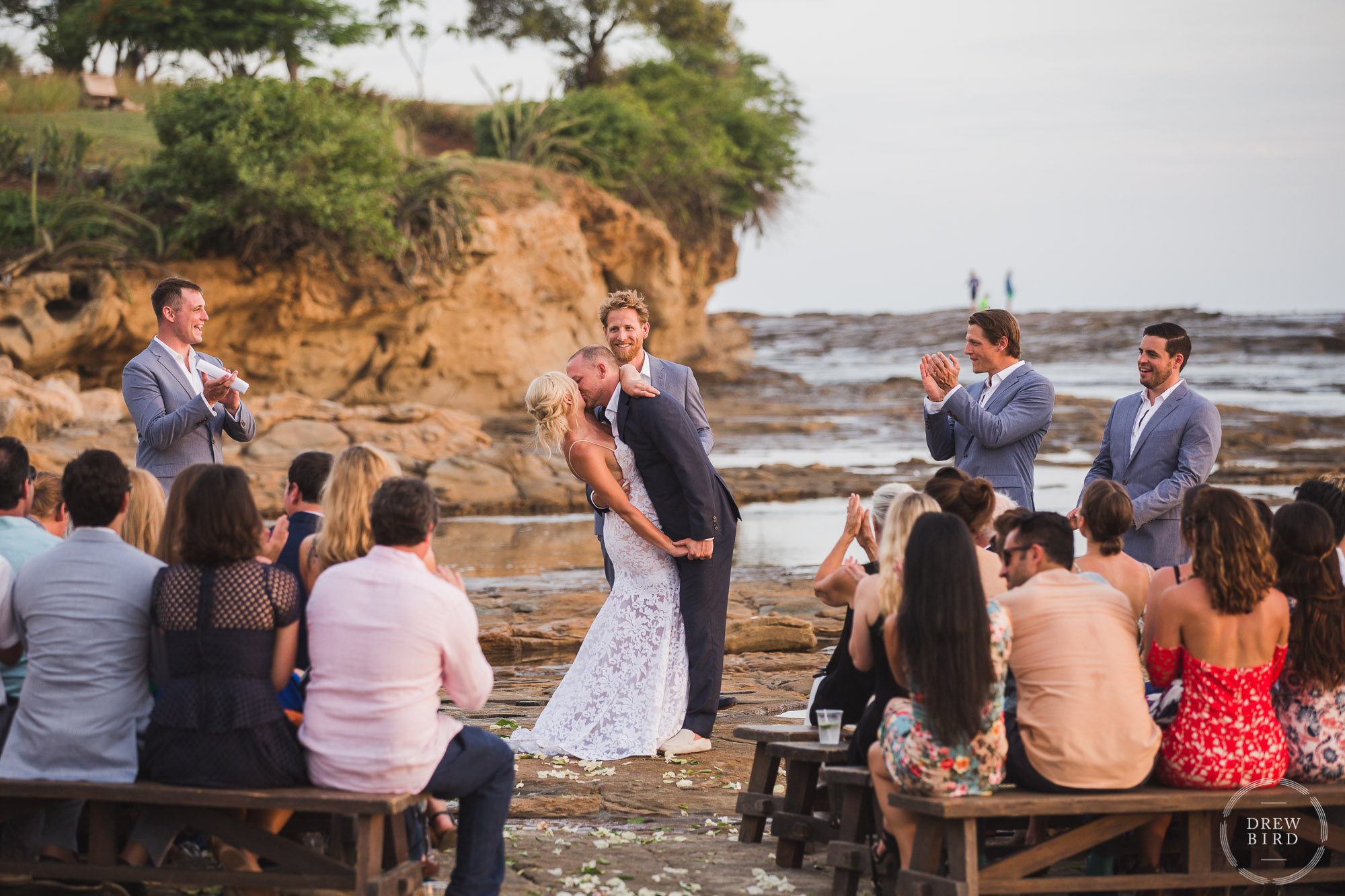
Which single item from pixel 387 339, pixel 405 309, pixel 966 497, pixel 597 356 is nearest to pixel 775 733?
pixel 966 497

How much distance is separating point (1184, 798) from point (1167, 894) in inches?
19.6

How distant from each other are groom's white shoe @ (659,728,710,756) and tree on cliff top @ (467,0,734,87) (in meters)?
26.9

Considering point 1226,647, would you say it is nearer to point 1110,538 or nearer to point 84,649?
point 1110,538

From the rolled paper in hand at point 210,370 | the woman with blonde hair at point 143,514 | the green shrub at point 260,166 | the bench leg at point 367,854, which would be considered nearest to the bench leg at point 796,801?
the bench leg at point 367,854

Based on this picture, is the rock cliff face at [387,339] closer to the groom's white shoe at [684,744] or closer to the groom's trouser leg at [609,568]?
the groom's trouser leg at [609,568]

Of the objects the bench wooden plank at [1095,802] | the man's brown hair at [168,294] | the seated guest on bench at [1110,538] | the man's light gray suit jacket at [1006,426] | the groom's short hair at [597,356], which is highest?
the man's brown hair at [168,294]

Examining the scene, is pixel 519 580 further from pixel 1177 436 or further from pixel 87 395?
pixel 87 395

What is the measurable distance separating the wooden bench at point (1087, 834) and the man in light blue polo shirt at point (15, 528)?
9.42 feet

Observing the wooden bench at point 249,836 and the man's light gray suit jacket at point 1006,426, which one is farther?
the man's light gray suit jacket at point 1006,426

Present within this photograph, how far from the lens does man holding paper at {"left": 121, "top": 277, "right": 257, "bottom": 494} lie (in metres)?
5.67

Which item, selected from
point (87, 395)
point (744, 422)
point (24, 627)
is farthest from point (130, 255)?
point (24, 627)

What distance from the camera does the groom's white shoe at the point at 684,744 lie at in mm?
5473

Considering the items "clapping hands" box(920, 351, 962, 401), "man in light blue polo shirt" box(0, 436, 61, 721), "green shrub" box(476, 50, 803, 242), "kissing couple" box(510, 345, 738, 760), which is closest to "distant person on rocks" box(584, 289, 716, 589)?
"kissing couple" box(510, 345, 738, 760)

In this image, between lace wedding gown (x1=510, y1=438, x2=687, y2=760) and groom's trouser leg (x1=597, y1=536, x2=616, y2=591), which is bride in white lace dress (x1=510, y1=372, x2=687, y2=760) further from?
groom's trouser leg (x1=597, y1=536, x2=616, y2=591)
